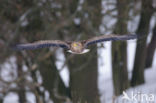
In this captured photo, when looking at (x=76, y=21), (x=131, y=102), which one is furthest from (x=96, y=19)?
(x=131, y=102)

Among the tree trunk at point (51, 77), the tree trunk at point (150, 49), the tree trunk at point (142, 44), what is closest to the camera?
the tree trunk at point (51, 77)

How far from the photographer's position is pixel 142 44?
→ 517 inches

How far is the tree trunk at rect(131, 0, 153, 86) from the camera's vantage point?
1127cm

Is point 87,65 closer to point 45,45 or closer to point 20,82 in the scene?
point 20,82

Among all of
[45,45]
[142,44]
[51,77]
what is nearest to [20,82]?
[51,77]

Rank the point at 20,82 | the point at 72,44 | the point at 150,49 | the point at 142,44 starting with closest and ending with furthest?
the point at 72,44
the point at 20,82
the point at 142,44
the point at 150,49

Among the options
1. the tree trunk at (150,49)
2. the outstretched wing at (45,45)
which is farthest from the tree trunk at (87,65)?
the outstretched wing at (45,45)

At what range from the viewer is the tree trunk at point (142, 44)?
11266mm

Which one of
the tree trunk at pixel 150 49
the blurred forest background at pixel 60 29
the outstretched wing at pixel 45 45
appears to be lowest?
the tree trunk at pixel 150 49

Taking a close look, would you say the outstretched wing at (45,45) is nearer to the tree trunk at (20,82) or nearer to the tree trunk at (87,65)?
the tree trunk at (87,65)

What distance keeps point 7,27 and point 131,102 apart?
217 inches

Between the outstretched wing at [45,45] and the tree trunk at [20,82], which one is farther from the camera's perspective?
the tree trunk at [20,82]

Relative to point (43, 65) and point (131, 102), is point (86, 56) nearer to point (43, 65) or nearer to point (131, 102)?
point (43, 65)

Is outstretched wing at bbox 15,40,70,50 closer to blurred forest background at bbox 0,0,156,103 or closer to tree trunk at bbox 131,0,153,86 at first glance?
blurred forest background at bbox 0,0,156,103
